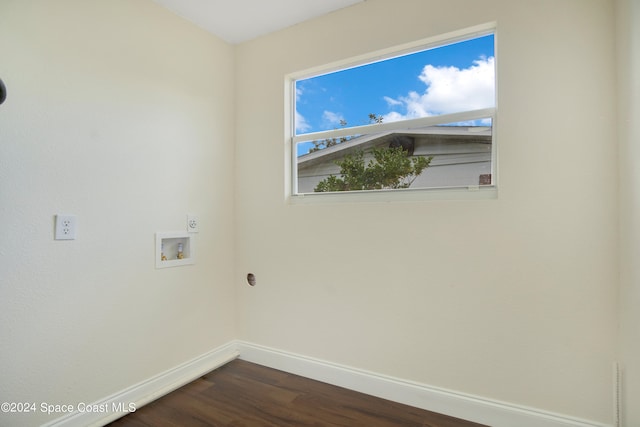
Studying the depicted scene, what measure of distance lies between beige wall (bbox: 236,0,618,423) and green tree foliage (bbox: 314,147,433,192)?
6.4 inches

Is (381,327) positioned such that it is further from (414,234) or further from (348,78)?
(348,78)

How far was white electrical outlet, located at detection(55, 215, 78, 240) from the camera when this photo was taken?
5.32 feet

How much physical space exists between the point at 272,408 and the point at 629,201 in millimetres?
2067

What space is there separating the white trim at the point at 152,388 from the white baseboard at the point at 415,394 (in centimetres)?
24

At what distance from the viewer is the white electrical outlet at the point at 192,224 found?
7.50 feet

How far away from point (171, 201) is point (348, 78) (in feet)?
4.88

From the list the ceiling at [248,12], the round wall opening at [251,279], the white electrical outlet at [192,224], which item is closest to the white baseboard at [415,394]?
the round wall opening at [251,279]

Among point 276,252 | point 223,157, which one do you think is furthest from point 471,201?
point 223,157

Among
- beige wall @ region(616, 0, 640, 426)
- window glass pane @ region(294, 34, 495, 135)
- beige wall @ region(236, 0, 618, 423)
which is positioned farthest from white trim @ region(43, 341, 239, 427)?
beige wall @ region(616, 0, 640, 426)

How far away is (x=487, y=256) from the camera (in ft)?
5.78

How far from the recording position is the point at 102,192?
1.80 meters

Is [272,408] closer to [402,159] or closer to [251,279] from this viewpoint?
[251,279]

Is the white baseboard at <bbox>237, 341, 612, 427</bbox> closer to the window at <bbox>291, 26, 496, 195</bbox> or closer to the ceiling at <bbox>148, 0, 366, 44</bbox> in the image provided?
the window at <bbox>291, 26, 496, 195</bbox>

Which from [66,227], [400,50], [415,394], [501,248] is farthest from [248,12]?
[415,394]
